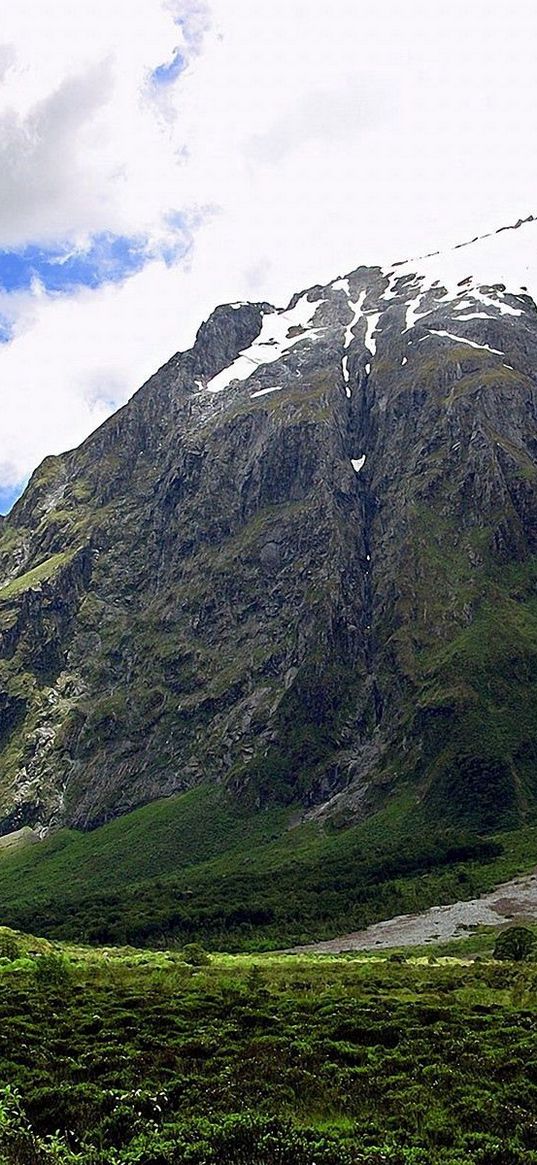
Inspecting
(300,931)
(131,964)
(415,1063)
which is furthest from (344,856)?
(415,1063)

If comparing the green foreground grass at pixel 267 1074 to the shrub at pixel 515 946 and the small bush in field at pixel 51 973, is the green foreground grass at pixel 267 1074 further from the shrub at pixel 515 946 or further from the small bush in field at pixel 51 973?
the shrub at pixel 515 946

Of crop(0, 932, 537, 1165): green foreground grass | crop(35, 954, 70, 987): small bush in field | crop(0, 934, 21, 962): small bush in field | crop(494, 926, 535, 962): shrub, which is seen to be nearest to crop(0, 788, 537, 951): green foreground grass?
crop(494, 926, 535, 962): shrub

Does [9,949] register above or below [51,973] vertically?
below

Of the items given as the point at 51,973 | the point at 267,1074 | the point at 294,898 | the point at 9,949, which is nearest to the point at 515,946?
the point at 9,949

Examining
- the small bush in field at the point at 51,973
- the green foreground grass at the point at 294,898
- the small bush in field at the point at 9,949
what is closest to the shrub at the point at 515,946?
the small bush in field at the point at 9,949

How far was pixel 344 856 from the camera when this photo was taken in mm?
197500

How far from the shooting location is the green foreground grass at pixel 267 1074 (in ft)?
67.4

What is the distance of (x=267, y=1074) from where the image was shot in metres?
26.0

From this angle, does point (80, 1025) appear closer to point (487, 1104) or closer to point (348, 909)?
point (487, 1104)

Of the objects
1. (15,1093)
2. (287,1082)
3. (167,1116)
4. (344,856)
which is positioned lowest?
(344,856)

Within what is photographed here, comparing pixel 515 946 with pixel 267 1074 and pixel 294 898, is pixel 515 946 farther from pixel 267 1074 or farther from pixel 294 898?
pixel 294 898

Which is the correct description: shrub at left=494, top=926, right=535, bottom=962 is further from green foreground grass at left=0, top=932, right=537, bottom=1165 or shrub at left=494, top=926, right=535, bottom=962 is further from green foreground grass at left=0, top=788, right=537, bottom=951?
green foreground grass at left=0, top=788, right=537, bottom=951

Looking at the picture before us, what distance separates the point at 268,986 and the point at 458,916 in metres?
94.9

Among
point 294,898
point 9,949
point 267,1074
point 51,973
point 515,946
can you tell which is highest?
point 51,973
